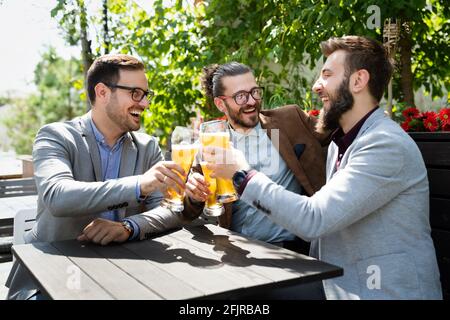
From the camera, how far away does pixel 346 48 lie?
2.18m

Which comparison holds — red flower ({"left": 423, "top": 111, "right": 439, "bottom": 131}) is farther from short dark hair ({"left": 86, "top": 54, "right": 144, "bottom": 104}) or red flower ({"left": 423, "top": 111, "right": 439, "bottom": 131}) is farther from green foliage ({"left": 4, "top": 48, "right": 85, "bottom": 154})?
green foliage ({"left": 4, "top": 48, "right": 85, "bottom": 154})

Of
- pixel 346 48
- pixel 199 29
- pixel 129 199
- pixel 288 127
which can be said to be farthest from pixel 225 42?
pixel 129 199

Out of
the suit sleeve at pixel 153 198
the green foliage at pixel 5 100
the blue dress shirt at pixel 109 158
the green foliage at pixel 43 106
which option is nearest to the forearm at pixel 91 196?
the blue dress shirt at pixel 109 158

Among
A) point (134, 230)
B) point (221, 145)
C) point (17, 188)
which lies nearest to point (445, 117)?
point (221, 145)

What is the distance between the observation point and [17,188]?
17.4ft

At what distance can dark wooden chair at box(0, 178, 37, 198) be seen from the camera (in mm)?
5195

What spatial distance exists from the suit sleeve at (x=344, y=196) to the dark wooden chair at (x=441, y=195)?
1.99 ft

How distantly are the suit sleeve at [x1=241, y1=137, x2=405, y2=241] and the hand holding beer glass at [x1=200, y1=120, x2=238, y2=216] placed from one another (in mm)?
253

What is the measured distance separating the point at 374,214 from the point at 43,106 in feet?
124

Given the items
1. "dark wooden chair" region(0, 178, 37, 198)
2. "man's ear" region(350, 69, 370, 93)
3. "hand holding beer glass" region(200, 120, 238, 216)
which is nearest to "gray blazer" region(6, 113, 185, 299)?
"hand holding beer glass" region(200, 120, 238, 216)

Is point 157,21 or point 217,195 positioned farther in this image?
point 157,21
